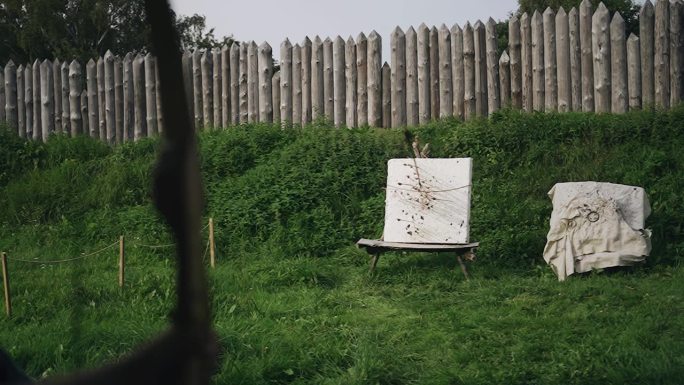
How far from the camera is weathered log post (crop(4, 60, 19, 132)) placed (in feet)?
44.1

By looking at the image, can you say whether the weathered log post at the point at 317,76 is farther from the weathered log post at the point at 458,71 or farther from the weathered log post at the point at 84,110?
the weathered log post at the point at 84,110

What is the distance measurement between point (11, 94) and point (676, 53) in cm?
998

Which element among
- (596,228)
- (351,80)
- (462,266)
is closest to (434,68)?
(351,80)

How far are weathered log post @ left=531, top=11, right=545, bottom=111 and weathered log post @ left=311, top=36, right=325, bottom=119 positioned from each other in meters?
2.77

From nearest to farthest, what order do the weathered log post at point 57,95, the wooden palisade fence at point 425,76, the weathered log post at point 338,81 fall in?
1. the wooden palisade fence at point 425,76
2. the weathered log post at point 338,81
3. the weathered log post at point 57,95

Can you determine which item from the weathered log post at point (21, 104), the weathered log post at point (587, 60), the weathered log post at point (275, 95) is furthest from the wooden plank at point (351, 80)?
the weathered log post at point (21, 104)

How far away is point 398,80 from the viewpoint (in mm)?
10648

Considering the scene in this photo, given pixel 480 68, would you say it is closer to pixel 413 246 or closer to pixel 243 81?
pixel 243 81

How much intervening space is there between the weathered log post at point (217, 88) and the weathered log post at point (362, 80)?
2.20 meters

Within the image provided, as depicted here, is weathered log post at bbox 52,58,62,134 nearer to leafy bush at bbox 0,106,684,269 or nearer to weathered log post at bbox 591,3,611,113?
leafy bush at bbox 0,106,684,269

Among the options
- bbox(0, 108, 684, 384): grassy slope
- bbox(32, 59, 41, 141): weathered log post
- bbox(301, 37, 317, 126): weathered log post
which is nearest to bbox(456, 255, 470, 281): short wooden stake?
bbox(0, 108, 684, 384): grassy slope

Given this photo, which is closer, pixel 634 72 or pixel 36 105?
pixel 634 72

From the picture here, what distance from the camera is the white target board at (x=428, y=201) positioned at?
7980 mm

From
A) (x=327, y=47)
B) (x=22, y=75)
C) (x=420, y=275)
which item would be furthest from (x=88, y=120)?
(x=420, y=275)
